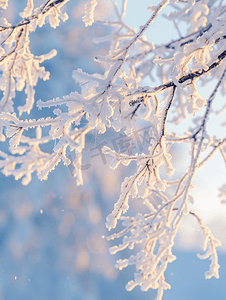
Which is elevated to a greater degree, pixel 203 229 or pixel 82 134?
pixel 82 134

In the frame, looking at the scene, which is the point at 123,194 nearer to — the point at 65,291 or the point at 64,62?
the point at 65,291

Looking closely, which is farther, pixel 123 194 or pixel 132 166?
pixel 132 166

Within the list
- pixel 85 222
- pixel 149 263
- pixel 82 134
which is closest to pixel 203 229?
pixel 149 263

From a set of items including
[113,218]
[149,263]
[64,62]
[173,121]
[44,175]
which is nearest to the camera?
[44,175]

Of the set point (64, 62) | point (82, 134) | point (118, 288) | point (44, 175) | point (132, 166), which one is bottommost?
point (118, 288)

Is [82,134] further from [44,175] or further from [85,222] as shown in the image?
[85,222]

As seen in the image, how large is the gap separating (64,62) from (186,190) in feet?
41.4

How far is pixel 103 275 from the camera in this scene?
996 centimetres

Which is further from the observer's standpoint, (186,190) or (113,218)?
(186,190)

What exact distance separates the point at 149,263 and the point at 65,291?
9.47m

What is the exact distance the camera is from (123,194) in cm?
139

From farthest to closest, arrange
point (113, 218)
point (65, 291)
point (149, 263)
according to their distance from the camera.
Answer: point (65, 291), point (149, 263), point (113, 218)

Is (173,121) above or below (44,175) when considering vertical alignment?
above

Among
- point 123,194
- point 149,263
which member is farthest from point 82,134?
point 149,263
